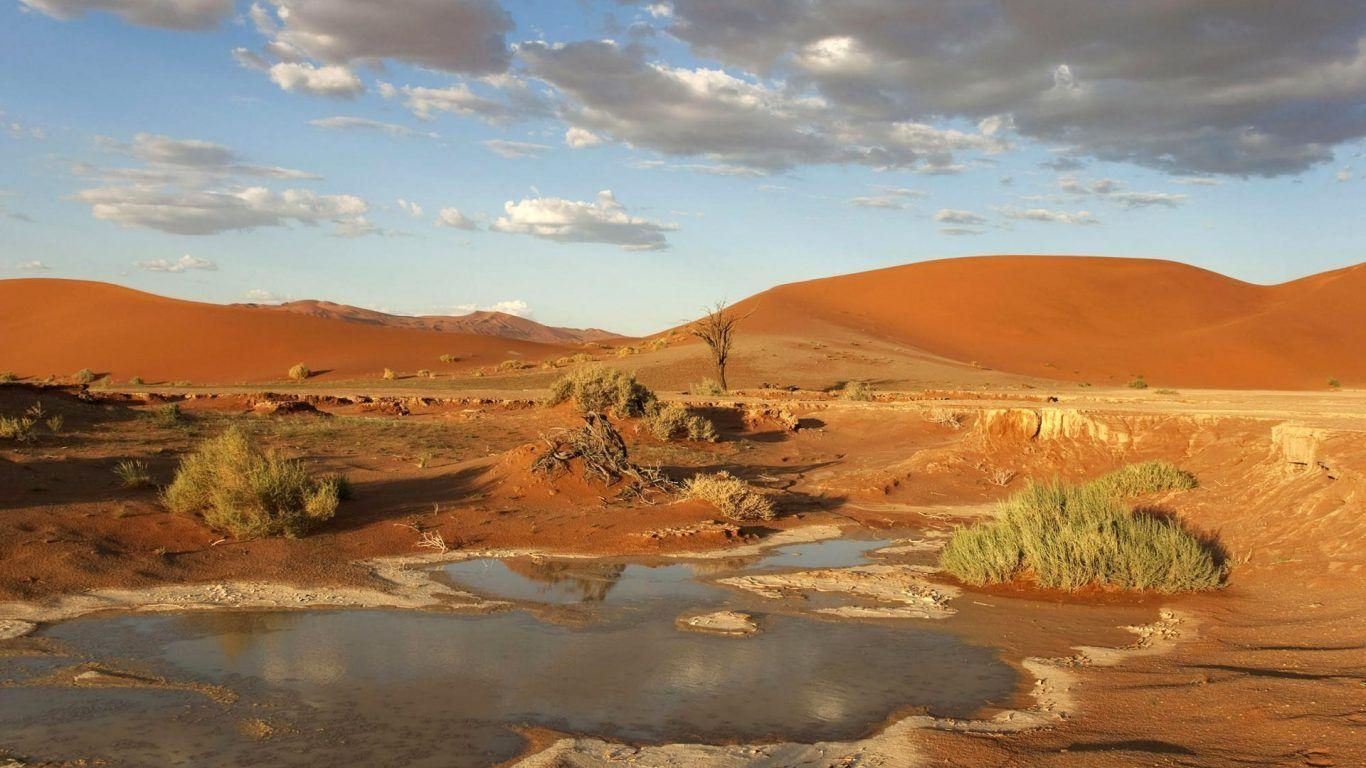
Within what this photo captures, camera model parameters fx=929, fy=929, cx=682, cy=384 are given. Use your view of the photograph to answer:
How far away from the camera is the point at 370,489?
14438 millimetres

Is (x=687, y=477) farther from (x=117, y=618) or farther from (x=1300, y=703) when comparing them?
(x=1300, y=703)

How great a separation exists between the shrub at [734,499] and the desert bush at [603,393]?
26.6 feet

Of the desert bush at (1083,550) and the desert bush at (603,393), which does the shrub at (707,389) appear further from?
Answer: the desert bush at (1083,550)

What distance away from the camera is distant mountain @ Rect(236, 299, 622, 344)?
119 meters

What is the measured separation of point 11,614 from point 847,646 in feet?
23.8

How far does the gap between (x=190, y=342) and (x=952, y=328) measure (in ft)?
172

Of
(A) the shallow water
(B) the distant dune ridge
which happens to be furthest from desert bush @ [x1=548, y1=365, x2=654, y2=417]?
(B) the distant dune ridge

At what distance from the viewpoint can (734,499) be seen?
13.9 meters

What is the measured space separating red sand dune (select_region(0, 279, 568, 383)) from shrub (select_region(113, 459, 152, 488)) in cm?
3368

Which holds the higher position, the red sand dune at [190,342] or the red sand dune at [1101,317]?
the red sand dune at [1101,317]

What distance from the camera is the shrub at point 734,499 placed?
13.8m

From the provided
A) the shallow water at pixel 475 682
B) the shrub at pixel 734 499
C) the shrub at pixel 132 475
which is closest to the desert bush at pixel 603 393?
the shrub at pixel 734 499

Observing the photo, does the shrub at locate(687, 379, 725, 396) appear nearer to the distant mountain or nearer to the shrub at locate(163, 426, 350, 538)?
the shrub at locate(163, 426, 350, 538)

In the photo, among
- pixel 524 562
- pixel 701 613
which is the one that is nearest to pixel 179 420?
pixel 524 562
